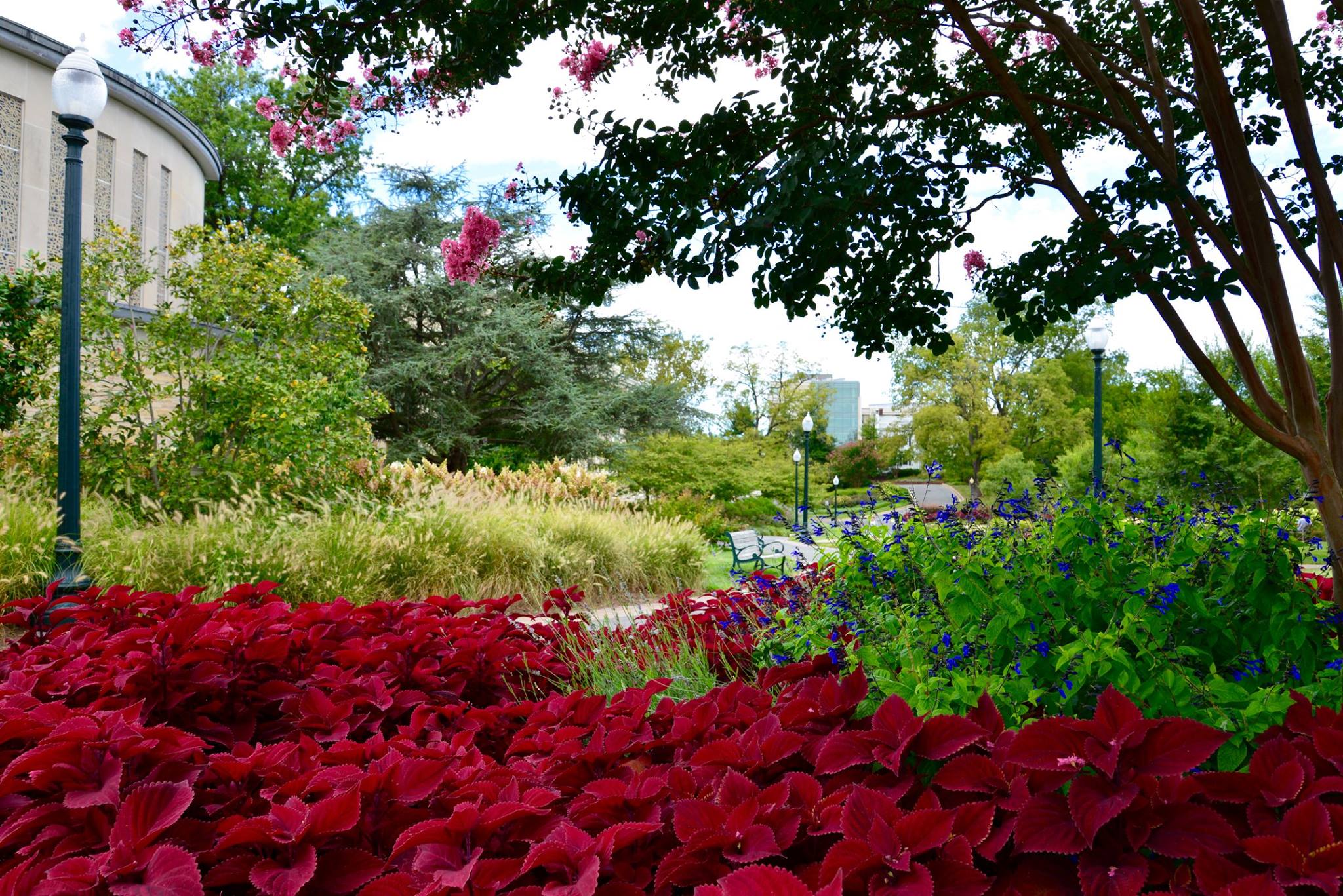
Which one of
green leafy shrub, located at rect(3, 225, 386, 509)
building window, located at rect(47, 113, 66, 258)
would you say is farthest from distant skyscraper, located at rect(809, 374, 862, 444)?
green leafy shrub, located at rect(3, 225, 386, 509)

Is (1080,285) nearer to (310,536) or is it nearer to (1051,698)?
(1051,698)

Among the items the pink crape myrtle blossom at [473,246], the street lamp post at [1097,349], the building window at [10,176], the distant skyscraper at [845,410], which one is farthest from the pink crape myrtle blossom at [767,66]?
the distant skyscraper at [845,410]

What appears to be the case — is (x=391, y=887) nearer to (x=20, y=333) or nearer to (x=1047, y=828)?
(x=1047, y=828)

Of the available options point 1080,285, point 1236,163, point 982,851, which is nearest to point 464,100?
point 1080,285

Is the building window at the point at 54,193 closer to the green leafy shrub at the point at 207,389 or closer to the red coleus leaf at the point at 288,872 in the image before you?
the green leafy shrub at the point at 207,389

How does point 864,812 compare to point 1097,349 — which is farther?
point 1097,349

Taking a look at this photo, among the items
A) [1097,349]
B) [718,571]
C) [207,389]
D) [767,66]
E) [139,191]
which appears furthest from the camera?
[139,191]

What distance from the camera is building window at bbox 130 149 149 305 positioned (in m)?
16.5

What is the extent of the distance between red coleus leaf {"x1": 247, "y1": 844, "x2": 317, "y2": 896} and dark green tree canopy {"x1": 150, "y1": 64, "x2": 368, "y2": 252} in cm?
2594

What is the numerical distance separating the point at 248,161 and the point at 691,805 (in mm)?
29156

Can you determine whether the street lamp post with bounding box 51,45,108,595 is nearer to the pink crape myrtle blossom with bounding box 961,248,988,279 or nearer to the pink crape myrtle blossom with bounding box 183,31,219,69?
the pink crape myrtle blossom with bounding box 183,31,219,69

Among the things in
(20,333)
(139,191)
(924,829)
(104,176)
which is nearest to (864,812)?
(924,829)

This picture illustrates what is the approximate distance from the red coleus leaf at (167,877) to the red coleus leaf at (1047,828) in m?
1.19

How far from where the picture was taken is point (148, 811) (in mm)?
1351
